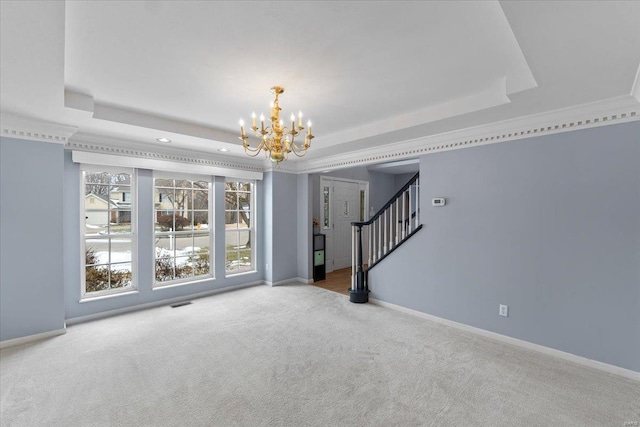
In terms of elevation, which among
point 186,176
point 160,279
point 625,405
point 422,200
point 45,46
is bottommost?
point 625,405

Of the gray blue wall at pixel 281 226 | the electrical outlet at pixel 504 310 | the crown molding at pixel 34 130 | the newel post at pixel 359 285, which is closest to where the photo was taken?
the crown molding at pixel 34 130

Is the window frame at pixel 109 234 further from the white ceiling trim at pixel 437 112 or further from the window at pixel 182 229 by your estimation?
the white ceiling trim at pixel 437 112

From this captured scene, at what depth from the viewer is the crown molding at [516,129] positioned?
259cm

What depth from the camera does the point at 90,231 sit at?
4000 mm

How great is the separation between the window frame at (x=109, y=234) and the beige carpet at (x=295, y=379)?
1.55 ft

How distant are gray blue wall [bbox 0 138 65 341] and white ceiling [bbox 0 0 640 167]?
0.54 m

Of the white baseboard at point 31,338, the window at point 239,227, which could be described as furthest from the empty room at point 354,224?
the window at point 239,227

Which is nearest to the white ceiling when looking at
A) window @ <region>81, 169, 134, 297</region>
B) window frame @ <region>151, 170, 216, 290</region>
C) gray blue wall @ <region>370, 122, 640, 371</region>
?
gray blue wall @ <region>370, 122, 640, 371</region>

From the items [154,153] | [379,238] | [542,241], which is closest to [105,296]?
[154,153]

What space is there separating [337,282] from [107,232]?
397 centimetres

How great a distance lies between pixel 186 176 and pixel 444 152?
3.96 metres

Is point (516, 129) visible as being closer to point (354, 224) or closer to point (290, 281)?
point (354, 224)

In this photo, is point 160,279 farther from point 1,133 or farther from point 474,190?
point 474,190

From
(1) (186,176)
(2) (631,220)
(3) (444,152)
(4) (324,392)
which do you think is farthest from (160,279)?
(2) (631,220)
